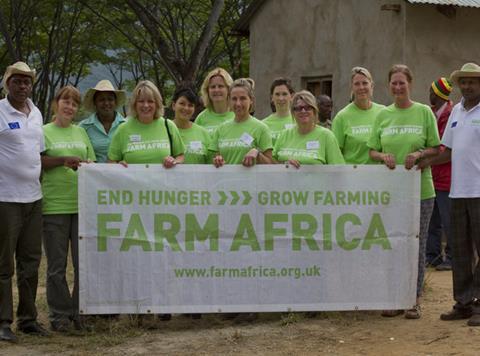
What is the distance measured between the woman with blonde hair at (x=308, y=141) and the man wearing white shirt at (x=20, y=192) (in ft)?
6.74

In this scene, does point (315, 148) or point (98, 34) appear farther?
point (98, 34)

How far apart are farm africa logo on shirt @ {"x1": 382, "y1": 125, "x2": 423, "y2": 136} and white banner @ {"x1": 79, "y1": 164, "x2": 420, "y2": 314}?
0.30 metres

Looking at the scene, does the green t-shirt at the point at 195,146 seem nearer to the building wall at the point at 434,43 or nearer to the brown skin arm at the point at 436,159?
the brown skin arm at the point at 436,159

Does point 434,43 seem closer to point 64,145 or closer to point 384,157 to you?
point 384,157

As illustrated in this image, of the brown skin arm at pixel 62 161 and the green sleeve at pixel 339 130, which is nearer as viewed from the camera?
the brown skin arm at pixel 62 161

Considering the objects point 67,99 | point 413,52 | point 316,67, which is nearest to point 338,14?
point 316,67

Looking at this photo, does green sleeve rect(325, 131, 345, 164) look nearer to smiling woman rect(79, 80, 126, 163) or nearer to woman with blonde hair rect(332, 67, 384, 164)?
woman with blonde hair rect(332, 67, 384, 164)

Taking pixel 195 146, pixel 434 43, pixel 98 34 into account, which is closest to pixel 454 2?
pixel 434 43

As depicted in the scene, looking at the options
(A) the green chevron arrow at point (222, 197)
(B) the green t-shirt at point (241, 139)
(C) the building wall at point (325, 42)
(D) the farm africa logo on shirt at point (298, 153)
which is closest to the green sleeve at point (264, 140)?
(B) the green t-shirt at point (241, 139)

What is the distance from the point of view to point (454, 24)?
54.7 ft

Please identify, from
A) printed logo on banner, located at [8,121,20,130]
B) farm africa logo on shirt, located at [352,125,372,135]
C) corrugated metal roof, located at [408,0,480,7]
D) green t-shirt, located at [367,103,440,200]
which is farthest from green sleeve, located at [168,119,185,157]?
corrugated metal roof, located at [408,0,480,7]

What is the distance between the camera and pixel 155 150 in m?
6.98

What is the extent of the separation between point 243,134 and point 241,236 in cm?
85

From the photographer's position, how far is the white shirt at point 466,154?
6.80 m
